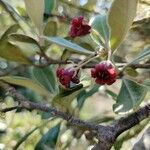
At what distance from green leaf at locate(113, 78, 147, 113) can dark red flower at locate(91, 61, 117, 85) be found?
83mm

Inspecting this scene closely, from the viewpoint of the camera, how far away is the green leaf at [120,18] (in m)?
0.91

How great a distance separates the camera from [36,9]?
1.04m

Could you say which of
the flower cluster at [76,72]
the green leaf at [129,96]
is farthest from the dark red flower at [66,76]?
the green leaf at [129,96]

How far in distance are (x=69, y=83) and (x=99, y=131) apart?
0.38 ft

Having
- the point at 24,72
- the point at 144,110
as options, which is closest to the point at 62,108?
the point at 144,110

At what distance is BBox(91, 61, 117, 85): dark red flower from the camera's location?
0.92m

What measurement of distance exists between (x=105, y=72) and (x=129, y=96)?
16 cm

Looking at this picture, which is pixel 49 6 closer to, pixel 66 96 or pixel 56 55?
pixel 66 96

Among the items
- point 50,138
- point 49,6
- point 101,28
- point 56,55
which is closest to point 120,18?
point 101,28

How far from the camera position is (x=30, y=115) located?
1793 millimetres

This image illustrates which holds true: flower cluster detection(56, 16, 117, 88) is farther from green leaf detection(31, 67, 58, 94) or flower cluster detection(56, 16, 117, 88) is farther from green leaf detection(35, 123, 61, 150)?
green leaf detection(35, 123, 61, 150)

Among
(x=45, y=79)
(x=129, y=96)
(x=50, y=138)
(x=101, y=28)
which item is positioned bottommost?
(x=50, y=138)

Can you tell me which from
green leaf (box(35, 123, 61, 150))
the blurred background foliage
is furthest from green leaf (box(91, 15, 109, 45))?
green leaf (box(35, 123, 61, 150))

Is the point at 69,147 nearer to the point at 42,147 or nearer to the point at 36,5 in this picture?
the point at 42,147
